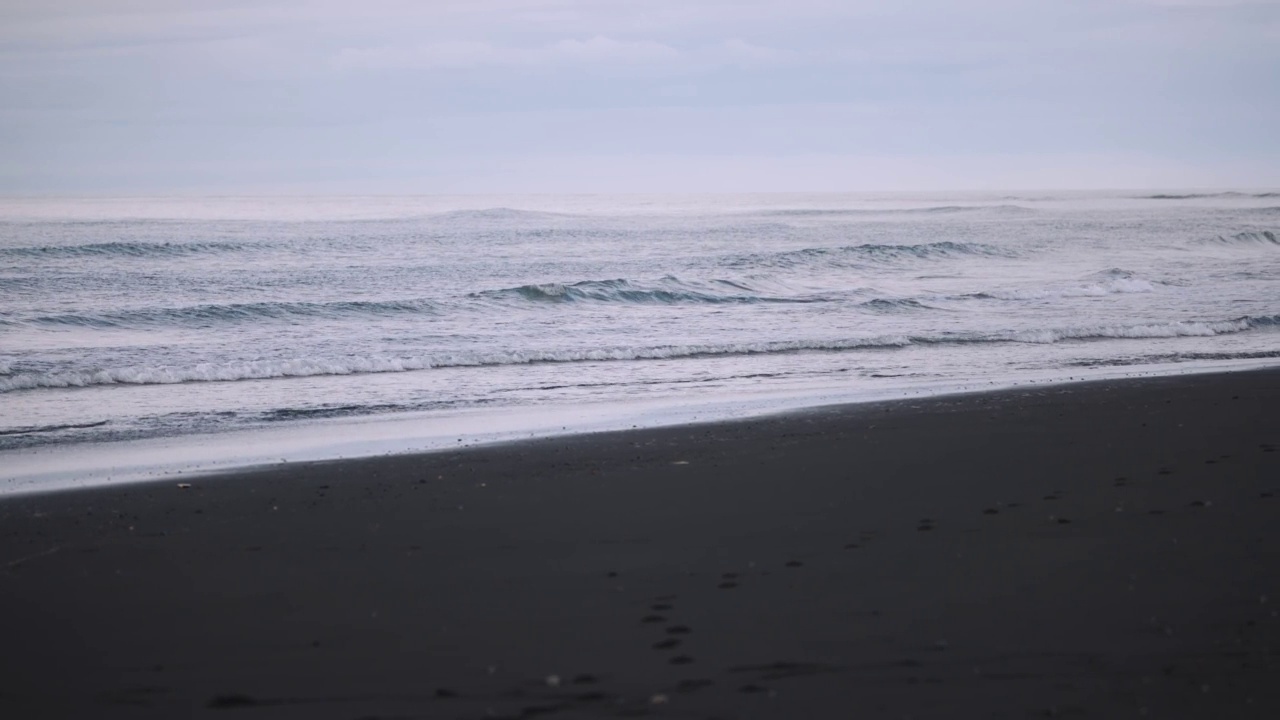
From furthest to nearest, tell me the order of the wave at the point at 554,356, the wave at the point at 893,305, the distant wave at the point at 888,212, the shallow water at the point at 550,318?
the distant wave at the point at 888,212 < the wave at the point at 893,305 < the wave at the point at 554,356 < the shallow water at the point at 550,318

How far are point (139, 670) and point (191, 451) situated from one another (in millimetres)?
6235

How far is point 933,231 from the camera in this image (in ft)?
176

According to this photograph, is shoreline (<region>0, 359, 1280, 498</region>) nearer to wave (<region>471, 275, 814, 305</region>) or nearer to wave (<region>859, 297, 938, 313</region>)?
wave (<region>859, 297, 938, 313</region>)

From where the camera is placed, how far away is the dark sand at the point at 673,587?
4.21 metres

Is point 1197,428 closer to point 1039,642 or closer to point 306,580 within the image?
point 1039,642

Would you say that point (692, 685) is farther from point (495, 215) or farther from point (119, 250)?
point (495, 215)

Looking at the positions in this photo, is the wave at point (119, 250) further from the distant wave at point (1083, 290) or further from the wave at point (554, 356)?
the distant wave at point (1083, 290)

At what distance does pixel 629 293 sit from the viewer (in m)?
28.5

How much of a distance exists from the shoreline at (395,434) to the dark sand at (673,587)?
0.89 m

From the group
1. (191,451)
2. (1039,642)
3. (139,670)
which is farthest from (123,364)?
(1039,642)

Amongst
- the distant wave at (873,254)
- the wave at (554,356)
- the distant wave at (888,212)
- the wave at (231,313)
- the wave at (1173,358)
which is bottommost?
the wave at (1173,358)

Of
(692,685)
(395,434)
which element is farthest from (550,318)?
(692,685)

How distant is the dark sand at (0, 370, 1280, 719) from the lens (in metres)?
4.21

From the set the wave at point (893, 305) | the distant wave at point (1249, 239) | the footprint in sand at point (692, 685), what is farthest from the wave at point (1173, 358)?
the distant wave at point (1249, 239)
